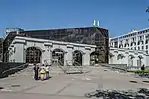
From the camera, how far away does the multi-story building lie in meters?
113

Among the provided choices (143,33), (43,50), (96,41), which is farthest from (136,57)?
(143,33)

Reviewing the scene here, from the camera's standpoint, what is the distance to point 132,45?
124m

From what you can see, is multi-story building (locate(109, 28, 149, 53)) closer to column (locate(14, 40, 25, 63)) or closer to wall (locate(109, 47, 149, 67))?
wall (locate(109, 47, 149, 67))

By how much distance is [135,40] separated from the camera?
123m

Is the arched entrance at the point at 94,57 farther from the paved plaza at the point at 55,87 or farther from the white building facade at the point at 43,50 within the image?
the paved plaza at the point at 55,87

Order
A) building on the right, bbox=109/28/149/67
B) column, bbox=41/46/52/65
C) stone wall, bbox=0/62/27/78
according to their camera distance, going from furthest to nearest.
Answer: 1. building on the right, bbox=109/28/149/67
2. column, bbox=41/46/52/65
3. stone wall, bbox=0/62/27/78

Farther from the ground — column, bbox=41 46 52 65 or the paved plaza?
column, bbox=41 46 52 65

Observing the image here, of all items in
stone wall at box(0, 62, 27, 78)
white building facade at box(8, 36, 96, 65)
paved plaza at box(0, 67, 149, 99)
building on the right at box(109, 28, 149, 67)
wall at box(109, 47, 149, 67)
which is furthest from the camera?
building on the right at box(109, 28, 149, 67)

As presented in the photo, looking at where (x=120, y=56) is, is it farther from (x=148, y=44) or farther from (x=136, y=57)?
(x=148, y=44)

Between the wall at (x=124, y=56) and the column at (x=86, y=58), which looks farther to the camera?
the wall at (x=124, y=56)

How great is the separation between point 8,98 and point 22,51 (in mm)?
31683

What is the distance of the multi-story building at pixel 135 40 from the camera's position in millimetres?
112938

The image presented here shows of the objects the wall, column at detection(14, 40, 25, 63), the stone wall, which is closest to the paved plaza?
the stone wall

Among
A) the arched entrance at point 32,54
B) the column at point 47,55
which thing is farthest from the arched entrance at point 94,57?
the arched entrance at point 32,54
